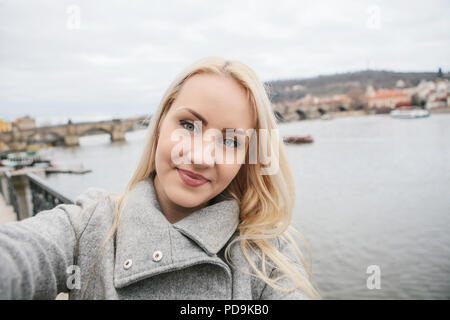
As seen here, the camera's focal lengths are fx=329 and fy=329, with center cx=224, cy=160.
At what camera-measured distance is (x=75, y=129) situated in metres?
36.5

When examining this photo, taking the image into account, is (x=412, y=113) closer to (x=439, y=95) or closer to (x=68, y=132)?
(x=439, y=95)

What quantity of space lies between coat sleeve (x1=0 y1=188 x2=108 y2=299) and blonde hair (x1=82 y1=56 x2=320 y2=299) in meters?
0.11

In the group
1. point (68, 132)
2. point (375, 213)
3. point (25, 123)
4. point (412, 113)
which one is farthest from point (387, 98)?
point (25, 123)

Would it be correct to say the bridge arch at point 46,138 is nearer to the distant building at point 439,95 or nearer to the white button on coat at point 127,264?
the distant building at point 439,95

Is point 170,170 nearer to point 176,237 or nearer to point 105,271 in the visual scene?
point 176,237

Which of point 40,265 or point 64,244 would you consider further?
point 64,244

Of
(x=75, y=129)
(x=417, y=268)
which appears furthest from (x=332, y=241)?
(x=75, y=129)

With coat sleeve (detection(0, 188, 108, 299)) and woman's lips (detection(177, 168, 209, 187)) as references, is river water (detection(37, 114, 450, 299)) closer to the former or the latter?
woman's lips (detection(177, 168, 209, 187))

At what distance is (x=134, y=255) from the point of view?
83 cm

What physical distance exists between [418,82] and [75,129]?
3283 cm

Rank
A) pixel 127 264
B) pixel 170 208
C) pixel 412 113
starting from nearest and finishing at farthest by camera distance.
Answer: pixel 127 264 → pixel 170 208 → pixel 412 113

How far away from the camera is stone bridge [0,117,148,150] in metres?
33.9

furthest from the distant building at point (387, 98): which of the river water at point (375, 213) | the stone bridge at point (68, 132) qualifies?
the stone bridge at point (68, 132)

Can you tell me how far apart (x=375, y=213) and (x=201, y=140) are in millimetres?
11177
